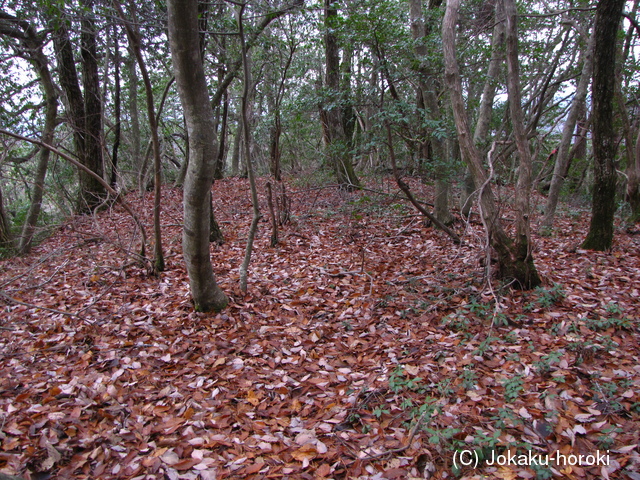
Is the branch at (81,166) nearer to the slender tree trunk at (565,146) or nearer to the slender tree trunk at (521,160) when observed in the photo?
the slender tree trunk at (521,160)

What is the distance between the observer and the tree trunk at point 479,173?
4453 mm

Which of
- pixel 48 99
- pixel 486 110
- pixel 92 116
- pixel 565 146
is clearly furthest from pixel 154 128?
pixel 565 146

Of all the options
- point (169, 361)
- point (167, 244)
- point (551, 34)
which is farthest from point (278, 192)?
point (551, 34)

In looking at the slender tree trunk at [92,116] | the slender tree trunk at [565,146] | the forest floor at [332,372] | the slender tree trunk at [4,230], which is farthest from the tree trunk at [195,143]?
the slender tree trunk at [92,116]

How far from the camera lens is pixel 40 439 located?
2.61 meters

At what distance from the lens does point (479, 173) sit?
4484 millimetres

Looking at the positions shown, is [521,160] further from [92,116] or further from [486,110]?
[92,116]

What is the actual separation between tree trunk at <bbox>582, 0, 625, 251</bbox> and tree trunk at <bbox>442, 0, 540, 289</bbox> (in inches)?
73.7

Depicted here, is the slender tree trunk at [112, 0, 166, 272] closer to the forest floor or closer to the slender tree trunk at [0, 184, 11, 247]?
the forest floor

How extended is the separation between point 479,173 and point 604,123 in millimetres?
2218

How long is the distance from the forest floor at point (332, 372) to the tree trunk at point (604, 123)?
405 millimetres

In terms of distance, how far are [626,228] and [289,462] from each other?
6929mm

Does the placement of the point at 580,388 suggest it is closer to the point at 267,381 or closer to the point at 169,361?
the point at 267,381

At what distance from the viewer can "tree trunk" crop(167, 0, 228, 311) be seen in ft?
10.9
